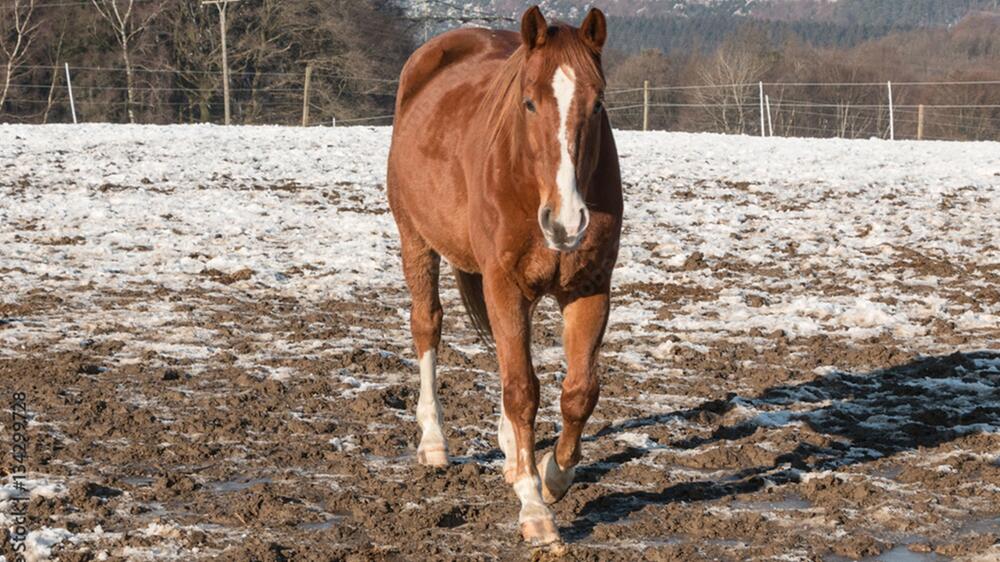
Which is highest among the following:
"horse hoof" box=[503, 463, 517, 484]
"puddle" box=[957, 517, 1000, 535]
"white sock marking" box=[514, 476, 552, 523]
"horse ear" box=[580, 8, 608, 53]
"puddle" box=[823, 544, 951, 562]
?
"horse ear" box=[580, 8, 608, 53]

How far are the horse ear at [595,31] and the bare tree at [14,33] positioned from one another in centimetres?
3245

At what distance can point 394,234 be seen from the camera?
10.3 m

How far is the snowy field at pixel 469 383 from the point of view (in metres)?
3.96

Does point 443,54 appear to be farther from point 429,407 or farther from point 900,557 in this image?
point 900,557

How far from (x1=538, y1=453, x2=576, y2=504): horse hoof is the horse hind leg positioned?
60cm

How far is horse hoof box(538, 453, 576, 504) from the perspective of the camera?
167 inches

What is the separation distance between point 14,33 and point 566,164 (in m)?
35.7

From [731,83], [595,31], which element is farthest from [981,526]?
[731,83]

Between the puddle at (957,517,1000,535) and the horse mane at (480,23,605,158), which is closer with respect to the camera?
the horse mane at (480,23,605,158)

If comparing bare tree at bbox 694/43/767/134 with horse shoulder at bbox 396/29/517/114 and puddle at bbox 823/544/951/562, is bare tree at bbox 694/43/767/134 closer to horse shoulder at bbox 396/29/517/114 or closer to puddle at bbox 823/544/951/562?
horse shoulder at bbox 396/29/517/114

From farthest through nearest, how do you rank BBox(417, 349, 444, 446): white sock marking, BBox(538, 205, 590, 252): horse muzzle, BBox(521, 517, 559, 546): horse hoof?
1. BBox(417, 349, 444, 446): white sock marking
2. BBox(521, 517, 559, 546): horse hoof
3. BBox(538, 205, 590, 252): horse muzzle

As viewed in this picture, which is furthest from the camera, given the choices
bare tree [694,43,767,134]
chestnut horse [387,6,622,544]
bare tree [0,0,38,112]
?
bare tree [694,43,767,134]

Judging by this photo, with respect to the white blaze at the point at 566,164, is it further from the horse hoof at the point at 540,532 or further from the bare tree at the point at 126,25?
the bare tree at the point at 126,25

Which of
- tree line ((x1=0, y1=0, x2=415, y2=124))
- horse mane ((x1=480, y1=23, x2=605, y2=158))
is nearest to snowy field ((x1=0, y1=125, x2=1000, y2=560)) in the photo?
horse mane ((x1=480, y1=23, x2=605, y2=158))
